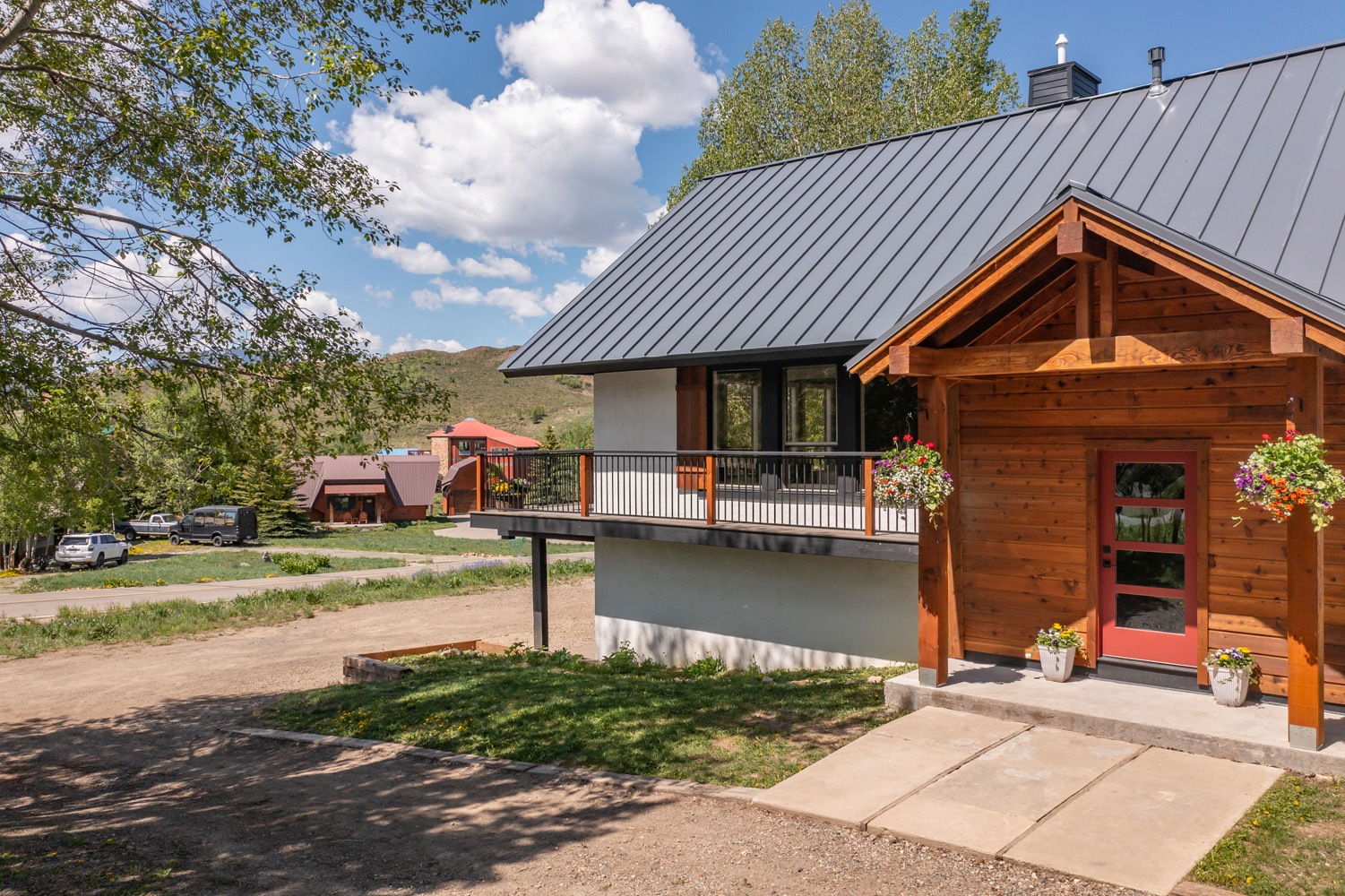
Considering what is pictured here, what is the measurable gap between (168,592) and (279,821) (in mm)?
26675

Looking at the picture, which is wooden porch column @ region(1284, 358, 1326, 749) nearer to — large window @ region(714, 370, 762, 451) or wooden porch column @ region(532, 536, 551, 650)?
large window @ region(714, 370, 762, 451)

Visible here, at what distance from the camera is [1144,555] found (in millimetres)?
9070

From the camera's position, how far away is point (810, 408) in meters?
13.4

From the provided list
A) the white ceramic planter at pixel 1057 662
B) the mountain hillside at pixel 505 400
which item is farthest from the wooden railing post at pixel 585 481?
the mountain hillside at pixel 505 400

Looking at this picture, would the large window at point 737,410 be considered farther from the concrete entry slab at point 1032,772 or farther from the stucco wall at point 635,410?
the concrete entry slab at point 1032,772

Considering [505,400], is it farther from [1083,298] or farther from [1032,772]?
[1032,772]

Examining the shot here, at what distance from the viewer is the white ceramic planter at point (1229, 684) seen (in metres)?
7.84

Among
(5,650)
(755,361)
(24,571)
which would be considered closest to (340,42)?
(755,361)

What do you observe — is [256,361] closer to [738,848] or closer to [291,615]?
[738,848]

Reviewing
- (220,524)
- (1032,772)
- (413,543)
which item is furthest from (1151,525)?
(220,524)

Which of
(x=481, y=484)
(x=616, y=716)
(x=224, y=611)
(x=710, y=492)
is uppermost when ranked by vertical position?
(x=481, y=484)

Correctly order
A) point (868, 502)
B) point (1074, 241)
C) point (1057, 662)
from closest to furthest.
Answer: point (1074, 241), point (1057, 662), point (868, 502)

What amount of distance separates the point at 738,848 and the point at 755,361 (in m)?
8.48

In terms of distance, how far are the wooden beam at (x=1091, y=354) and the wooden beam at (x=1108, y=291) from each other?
0.44 ft
